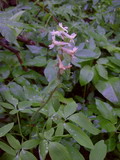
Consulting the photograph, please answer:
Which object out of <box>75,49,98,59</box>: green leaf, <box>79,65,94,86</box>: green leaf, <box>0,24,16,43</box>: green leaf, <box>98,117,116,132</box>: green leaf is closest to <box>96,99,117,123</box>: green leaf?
<box>98,117,116,132</box>: green leaf

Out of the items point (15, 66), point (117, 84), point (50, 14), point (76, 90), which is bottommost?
point (76, 90)

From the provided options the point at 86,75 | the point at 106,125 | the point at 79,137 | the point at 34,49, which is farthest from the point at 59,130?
the point at 34,49

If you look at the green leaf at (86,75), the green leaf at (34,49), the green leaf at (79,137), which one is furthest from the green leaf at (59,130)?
the green leaf at (34,49)

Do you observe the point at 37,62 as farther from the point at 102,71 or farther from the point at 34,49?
the point at 102,71

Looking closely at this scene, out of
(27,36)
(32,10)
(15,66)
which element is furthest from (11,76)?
(32,10)

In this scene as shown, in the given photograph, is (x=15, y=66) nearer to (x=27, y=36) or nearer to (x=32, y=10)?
(x=27, y=36)

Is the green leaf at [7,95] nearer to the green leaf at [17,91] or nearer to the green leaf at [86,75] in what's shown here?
the green leaf at [17,91]

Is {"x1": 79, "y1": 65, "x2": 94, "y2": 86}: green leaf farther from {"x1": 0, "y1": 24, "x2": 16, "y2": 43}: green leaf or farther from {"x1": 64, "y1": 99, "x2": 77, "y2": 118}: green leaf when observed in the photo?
{"x1": 0, "y1": 24, "x2": 16, "y2": 43}: green leaf
